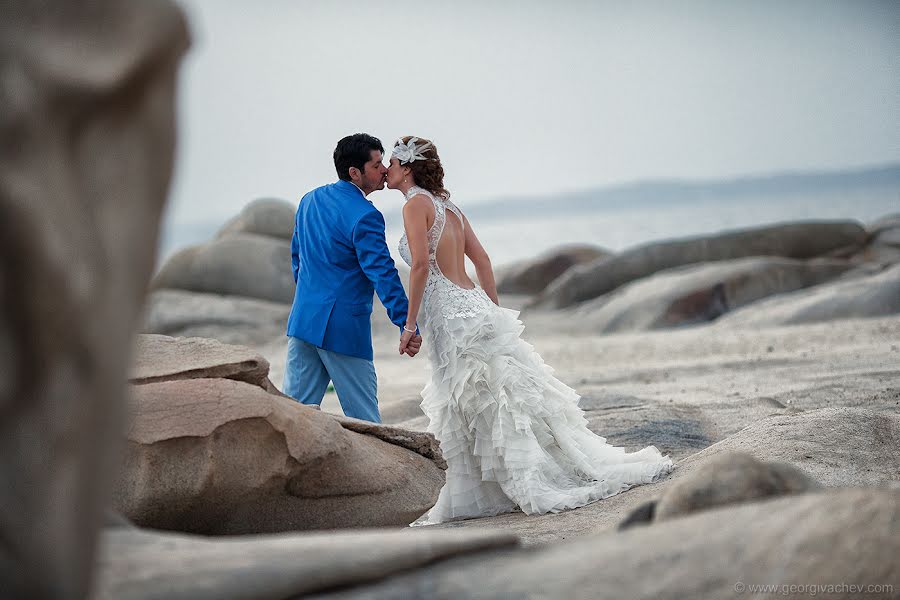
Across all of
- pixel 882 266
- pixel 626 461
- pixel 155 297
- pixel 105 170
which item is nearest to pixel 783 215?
pixel 882 266

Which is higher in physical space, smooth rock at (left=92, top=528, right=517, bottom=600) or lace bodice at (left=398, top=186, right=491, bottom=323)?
lace bodice at (left=398, top=186, right=491, bottom=323)

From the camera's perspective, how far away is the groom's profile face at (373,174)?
214 inches

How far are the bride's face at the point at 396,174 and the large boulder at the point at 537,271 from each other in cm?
1208

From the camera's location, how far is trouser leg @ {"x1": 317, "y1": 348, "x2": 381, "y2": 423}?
528 centimetres

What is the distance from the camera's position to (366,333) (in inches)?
210

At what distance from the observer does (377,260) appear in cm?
523

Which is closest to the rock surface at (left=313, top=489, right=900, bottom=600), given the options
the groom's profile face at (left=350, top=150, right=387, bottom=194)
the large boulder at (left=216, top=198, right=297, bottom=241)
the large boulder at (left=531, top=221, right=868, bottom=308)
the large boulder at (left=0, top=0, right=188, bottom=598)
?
the large boulder at (left=0, top=0, right=188, bottom=598)

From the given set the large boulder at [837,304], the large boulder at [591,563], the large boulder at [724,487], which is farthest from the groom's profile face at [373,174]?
the large boulder at [837,304]

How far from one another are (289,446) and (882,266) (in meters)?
11.4

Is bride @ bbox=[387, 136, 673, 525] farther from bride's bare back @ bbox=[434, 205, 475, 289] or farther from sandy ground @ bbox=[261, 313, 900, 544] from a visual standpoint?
sandy ground @ bbox=[261, 313, 900, 544]

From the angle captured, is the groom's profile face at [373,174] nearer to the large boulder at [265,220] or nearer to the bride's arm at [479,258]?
the bride's arm at [479,258]

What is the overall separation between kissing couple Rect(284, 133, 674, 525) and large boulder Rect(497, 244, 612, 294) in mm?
12088

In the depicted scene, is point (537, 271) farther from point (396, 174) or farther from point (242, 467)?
point (242, 467)

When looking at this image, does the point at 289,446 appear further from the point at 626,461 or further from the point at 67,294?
the point at 67,294
